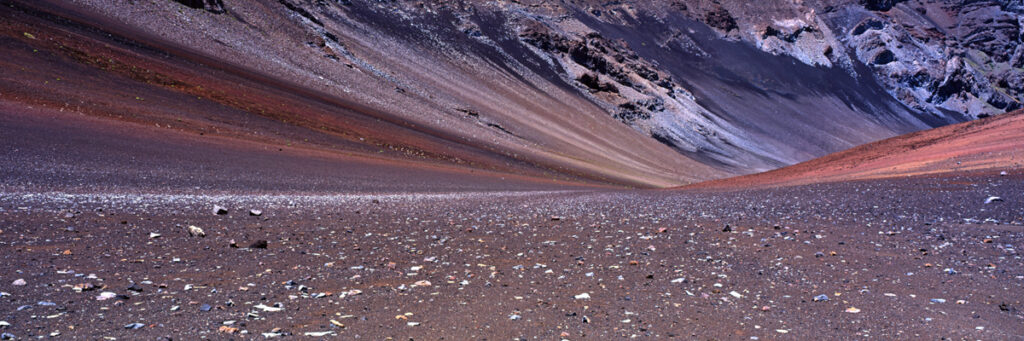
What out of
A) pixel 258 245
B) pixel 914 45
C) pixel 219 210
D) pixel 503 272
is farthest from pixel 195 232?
pixel 914 45

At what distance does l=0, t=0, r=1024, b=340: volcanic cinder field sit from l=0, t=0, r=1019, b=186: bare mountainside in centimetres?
38

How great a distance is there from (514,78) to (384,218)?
64.4 meters

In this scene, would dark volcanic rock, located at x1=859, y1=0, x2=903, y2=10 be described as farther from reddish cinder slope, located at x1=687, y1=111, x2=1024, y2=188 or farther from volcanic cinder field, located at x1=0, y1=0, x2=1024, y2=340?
reddish cinder slope, located at x1=687, y1=111, x2=1024, y2=188

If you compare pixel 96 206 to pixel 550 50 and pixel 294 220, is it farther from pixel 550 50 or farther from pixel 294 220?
pixel 550 50

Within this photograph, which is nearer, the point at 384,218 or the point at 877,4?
the point at 384,218

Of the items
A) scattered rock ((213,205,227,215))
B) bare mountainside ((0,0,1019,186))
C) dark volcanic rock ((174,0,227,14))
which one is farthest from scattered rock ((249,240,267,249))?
dark volcanic rock ((174,0,227,14))

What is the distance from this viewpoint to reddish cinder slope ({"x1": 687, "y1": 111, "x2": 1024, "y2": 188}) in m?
18.5

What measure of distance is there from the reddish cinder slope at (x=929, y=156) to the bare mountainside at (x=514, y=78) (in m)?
14.4

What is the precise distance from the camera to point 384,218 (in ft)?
43.9

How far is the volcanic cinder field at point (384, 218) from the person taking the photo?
629 cm

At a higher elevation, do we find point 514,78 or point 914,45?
point 914,45

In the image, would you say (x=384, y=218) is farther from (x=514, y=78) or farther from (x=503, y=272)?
(x=514, y=78)

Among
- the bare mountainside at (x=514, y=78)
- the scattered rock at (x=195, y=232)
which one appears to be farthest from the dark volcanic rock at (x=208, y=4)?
the scattered rock at (x=195, y=232)

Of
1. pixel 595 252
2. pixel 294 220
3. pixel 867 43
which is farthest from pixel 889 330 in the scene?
pixel 867 43
